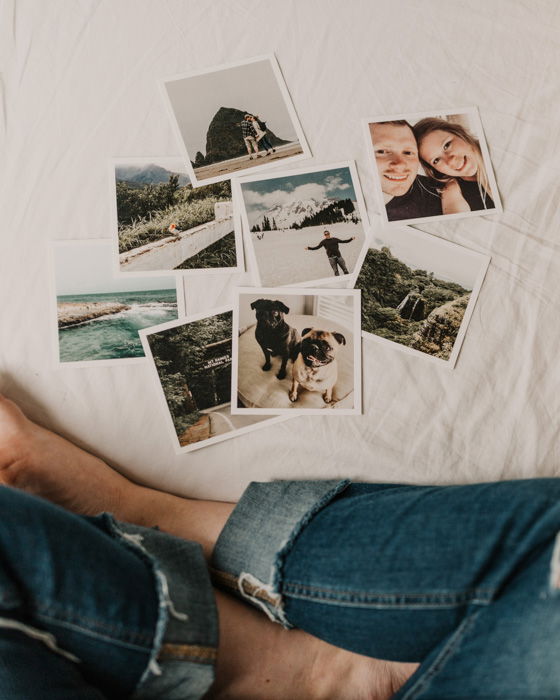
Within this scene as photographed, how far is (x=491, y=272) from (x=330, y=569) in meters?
0.53

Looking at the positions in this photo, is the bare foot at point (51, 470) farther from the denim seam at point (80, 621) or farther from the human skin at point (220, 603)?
the denim seam at point (80, 621)

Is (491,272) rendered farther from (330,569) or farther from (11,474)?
(11,474)

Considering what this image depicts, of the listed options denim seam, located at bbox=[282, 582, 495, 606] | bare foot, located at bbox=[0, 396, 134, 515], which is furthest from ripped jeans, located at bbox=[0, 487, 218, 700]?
bare foot, located at bbox=[0, 396, 134, 515]

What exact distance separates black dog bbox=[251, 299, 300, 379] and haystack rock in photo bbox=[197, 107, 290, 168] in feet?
0.81

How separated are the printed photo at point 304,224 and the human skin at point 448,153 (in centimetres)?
13

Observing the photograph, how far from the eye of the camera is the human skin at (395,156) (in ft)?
3.17

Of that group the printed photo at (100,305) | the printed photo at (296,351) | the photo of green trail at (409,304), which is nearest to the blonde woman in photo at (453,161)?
the photo of green trail at (409,304)

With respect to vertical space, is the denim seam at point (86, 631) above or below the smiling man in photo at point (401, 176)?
below

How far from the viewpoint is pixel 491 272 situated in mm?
940

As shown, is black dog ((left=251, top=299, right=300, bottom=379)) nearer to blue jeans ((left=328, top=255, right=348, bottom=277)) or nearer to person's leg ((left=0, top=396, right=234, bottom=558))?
blue jeans ((left=328, top=255, right=348, bottom=277))

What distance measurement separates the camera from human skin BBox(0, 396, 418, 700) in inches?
29.0

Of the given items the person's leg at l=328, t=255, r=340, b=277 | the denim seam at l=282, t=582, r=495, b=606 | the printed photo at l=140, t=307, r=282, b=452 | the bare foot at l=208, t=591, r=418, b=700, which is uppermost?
the person's leg at l=328, t=255, r=340, b=277

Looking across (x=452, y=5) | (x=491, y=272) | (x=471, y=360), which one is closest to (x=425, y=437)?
(x=471, y=360)

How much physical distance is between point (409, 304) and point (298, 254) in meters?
0.19
